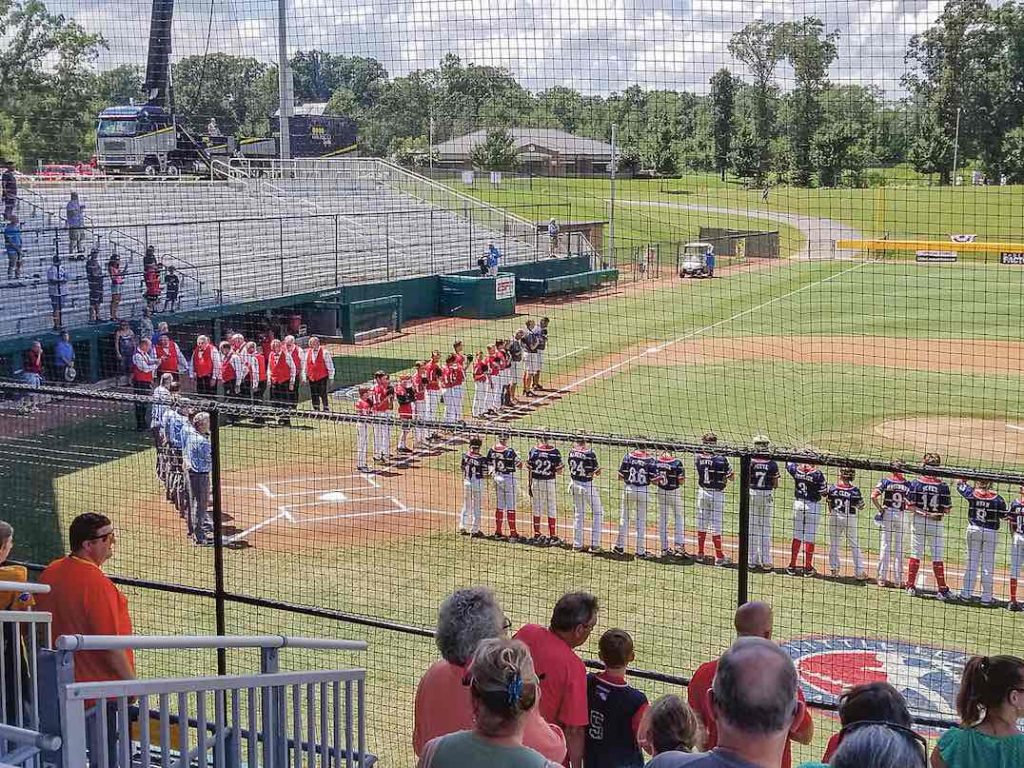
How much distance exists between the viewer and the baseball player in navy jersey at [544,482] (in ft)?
37.6

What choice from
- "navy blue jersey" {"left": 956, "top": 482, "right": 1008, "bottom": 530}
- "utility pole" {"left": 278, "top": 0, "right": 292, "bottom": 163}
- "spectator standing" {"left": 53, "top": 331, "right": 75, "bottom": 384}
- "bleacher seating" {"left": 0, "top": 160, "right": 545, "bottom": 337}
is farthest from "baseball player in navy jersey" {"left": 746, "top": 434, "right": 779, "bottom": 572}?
"spectator standing" {"left": 53, "top": 331, "right": 75, "bottom": 384}

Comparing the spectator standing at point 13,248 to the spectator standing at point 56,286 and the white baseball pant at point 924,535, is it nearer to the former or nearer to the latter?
the spectator standing at point 56,286

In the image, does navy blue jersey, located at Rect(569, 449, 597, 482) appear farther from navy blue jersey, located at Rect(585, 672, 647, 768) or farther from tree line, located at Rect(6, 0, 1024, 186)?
navy blue jersey, located at Rect(585, 672, 647, 768)

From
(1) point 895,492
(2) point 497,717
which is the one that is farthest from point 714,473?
(2) point 497,717

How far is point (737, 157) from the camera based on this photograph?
776 cm

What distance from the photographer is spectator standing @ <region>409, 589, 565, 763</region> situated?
347 centimetres

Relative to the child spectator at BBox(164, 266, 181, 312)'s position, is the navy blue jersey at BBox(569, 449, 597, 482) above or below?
below

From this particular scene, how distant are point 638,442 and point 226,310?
50.9 feet

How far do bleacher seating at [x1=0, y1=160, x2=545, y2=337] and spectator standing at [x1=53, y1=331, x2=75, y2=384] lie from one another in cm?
50

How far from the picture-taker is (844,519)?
417 inches

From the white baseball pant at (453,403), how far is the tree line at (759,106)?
7.21 meters

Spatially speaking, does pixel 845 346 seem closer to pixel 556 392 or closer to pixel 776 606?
pixel 556 392

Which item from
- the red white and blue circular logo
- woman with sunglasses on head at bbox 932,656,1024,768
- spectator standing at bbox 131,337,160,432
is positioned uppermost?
woman with sunglasses on head at bbox 932,656,1024,768

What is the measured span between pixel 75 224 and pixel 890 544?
14.0m
